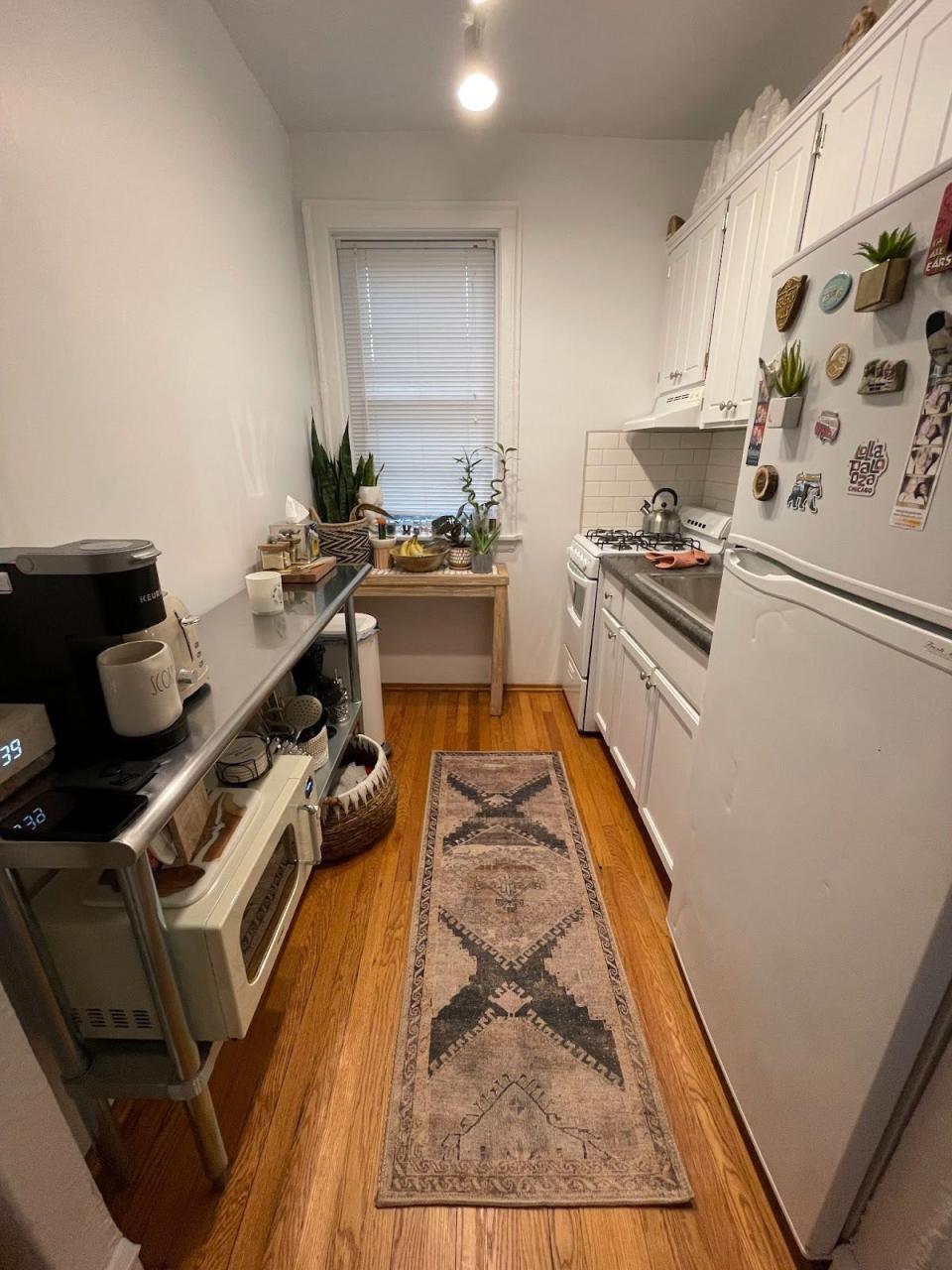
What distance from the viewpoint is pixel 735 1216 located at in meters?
0.99

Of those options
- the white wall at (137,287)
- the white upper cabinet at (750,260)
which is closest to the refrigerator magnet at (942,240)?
the white upper cabinet at (750,260)

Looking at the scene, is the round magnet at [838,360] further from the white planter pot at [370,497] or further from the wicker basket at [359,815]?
the white planter pot at [370,497]

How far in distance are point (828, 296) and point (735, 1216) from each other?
5.63ft

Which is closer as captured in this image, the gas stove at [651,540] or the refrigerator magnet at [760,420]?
the refrigerator magnet at [760,420]

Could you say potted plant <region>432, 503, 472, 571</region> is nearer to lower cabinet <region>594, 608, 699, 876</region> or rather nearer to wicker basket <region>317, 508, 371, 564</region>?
wicker basket <region>317, 508, 371, 564</region>

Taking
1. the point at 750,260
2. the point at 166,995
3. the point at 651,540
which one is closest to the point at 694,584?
the point at 651,540

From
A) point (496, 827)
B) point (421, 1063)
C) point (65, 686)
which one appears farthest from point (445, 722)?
point (65, 686)

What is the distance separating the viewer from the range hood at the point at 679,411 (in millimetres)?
2059

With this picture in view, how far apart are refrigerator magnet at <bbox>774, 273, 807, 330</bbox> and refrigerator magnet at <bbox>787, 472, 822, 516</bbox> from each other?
0.30 metres

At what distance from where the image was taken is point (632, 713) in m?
1.97

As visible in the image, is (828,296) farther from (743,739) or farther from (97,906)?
(97,906)

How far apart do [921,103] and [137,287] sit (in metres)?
1.82

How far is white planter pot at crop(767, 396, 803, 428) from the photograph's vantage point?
909 millimetres

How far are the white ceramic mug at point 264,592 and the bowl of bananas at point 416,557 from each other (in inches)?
44.4
